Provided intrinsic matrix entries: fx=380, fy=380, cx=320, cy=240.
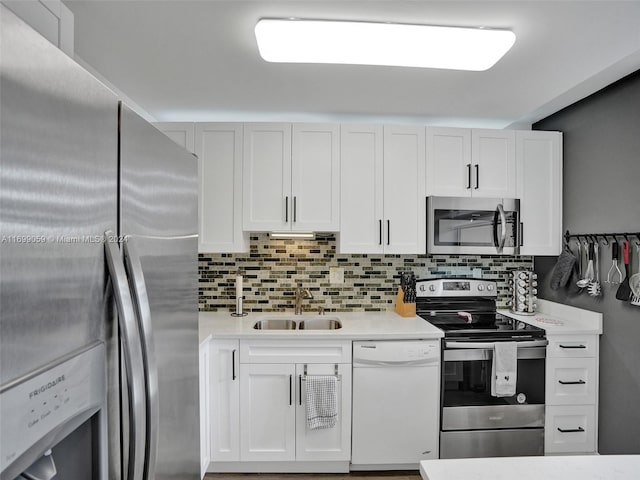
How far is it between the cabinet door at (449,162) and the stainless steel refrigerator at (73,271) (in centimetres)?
230

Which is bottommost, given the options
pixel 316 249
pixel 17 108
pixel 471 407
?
pixel 471 407

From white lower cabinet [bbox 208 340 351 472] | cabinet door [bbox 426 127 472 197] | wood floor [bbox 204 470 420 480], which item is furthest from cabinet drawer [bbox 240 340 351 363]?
cabinet door [bbox 426 127 472 197]

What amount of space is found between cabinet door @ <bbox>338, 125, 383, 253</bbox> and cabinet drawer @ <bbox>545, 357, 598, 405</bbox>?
1.40 m

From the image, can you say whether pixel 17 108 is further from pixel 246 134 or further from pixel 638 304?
pixel 638 304

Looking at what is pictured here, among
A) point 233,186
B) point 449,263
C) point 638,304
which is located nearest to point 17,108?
point 233,186

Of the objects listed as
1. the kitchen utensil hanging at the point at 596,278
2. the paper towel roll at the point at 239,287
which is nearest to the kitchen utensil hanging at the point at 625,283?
the kitchen utensil hanging at the point at 596,278

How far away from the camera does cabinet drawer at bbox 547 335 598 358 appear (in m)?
2.51

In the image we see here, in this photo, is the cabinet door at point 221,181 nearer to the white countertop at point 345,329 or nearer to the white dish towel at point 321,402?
the white countertop at point 345,329

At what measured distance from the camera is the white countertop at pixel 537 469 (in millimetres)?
940

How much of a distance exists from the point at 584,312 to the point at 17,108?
3120mm

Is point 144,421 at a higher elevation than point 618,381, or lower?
higher

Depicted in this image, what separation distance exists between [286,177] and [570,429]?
2561mm

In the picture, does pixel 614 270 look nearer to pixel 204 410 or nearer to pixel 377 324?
pixel 377 324

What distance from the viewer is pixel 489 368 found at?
8.13 ft
